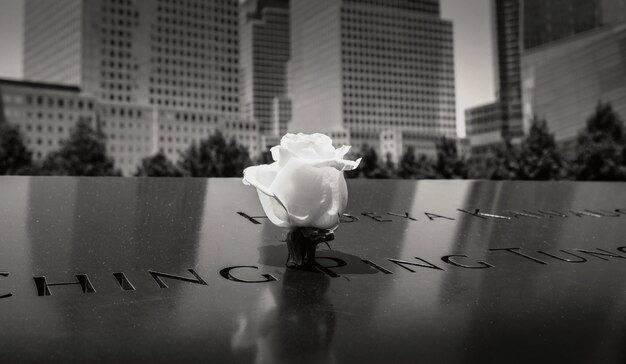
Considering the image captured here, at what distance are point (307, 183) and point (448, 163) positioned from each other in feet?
154

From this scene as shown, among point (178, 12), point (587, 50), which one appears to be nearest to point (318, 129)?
point (178, 12)

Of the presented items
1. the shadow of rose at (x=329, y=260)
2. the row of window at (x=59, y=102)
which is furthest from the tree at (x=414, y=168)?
the row of window at (x=59, y=102)

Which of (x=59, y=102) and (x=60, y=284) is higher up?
(x=59, y=102)

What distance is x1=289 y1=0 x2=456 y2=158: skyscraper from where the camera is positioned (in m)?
183

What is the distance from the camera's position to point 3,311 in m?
2.95

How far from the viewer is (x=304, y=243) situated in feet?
12.2

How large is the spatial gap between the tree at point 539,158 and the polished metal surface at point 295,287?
3655cm

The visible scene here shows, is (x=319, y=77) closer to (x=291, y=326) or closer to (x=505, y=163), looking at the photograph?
(x=505, y=163)

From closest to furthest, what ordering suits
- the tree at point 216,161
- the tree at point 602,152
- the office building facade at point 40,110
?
the tree at point 602,152 < the tree at point 216,161 < the office building facade at point 40,110

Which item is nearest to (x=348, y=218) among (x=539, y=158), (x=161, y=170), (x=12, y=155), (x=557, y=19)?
(x=539, y=158)

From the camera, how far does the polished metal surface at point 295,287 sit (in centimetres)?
→ 270

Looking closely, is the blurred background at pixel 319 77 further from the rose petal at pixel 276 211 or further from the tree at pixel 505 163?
the rose petal at pixel 276 211

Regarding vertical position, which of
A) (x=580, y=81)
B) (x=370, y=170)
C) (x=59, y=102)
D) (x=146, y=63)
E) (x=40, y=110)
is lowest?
(x=370, y=170)

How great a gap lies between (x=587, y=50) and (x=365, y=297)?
122398 millimetres
